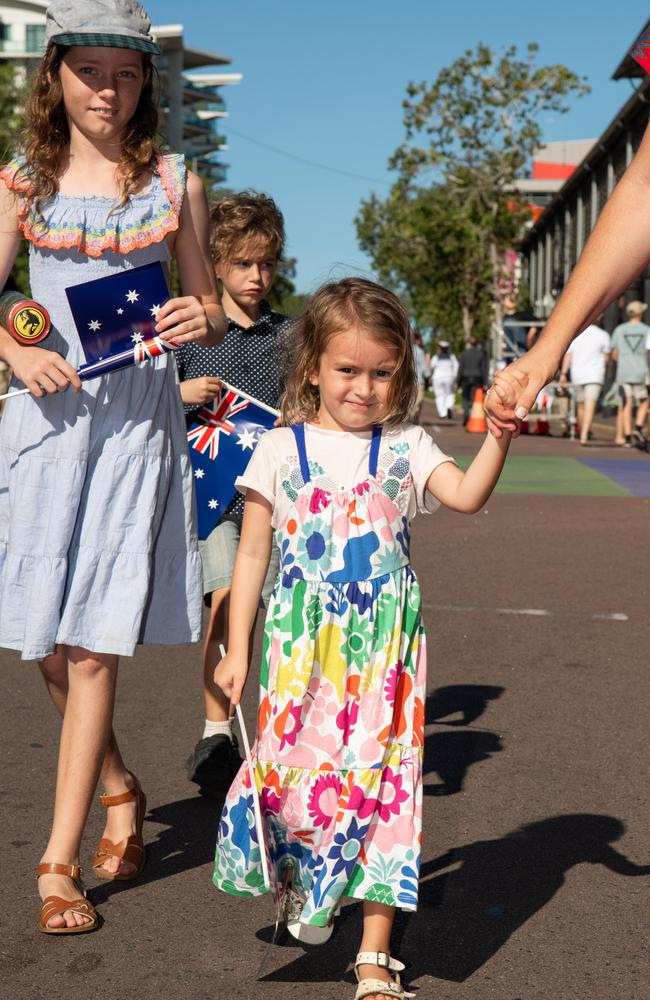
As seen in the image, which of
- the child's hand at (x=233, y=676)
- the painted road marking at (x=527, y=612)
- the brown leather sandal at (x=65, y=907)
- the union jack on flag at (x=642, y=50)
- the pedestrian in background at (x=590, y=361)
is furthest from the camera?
the pedestrian in background at (x=590, y=361)

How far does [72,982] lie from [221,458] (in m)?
1.96

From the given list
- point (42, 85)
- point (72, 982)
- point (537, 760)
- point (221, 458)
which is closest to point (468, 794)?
point (537, 760)

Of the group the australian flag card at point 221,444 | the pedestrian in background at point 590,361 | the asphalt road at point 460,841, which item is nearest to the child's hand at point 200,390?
the australian flag card at point 221,444

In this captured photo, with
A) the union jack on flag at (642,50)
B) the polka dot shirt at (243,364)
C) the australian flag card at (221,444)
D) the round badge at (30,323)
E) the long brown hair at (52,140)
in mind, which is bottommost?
the australian flag card at (221,444)

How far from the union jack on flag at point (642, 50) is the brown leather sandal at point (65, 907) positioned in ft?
7.63

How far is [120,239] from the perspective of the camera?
357cm

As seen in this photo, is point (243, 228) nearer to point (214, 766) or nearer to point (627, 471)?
point (214, 766)

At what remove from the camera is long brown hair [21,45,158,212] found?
357 centimetres

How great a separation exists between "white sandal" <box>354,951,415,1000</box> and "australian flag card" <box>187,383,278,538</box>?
189cm

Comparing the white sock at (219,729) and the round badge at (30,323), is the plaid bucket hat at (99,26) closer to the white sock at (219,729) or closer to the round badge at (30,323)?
the round badge at (30,323)

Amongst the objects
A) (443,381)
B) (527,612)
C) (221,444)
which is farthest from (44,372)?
(443,381)

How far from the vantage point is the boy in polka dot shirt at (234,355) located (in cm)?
472

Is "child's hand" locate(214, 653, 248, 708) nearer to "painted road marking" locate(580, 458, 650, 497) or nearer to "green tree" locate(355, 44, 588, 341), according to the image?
"painted road marking" locate(580, 458, 650, 497)

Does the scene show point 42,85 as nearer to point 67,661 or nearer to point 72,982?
point 67,661
